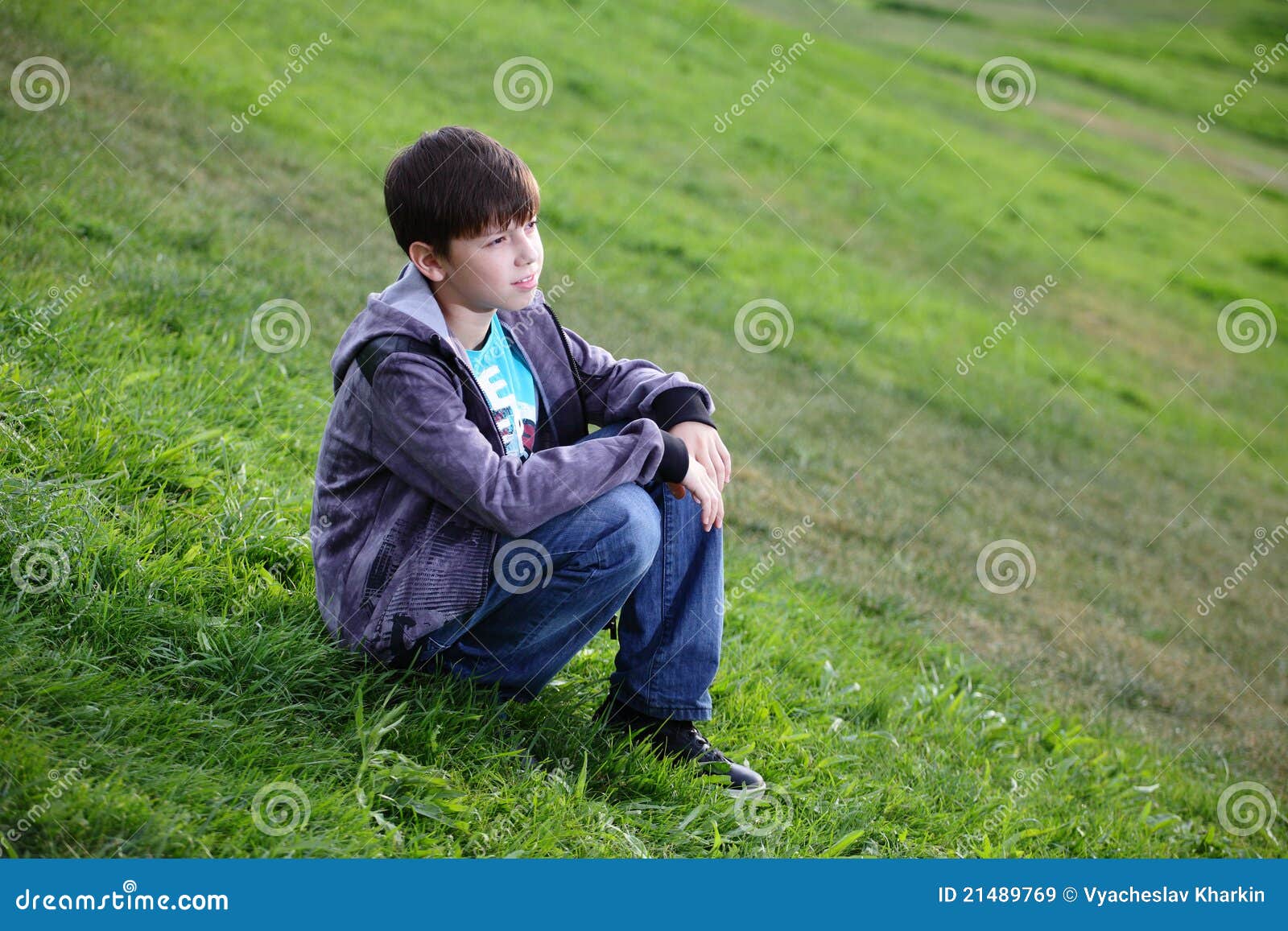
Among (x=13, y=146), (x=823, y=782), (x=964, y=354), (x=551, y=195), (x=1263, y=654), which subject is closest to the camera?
(x=823, y=782)

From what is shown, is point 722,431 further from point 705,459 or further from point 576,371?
point 705,459

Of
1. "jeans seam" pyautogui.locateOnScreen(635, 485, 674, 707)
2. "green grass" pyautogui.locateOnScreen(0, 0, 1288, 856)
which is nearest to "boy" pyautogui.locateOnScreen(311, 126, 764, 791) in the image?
"jeans seam" pyautogui.locateOnScreen(635, 485, 674, 707)

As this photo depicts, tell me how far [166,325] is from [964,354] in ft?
23.1

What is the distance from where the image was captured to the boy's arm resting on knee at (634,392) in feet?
8.99

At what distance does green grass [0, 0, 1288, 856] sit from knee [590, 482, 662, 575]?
0.51 metres

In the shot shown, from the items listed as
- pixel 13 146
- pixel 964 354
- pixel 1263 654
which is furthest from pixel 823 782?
pixel 964 354

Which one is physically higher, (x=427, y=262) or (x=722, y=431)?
(x=722, y=431)

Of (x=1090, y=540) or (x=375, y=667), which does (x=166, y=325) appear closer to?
(x=375, y=667)

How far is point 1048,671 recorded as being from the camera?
4.89 m

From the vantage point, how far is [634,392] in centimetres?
280

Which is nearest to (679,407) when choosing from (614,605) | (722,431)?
(614,605)

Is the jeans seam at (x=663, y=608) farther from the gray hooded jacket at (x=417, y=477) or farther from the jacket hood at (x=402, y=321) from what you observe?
the jacket hood at (x=402, y=321)

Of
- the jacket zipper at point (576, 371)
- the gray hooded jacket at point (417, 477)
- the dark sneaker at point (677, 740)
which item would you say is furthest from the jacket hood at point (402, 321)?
the dark sneaker at point (677, 740)

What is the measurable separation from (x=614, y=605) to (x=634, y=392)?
0.60m
